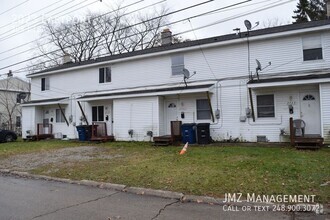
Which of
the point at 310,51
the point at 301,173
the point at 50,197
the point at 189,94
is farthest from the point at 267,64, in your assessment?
the point at 50,197

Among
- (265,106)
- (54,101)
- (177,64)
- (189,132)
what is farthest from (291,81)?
(54,101)

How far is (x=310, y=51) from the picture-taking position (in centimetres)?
1379

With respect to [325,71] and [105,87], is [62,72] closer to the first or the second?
[105,87]

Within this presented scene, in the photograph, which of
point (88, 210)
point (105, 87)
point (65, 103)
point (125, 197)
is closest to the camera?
point (88, 210)

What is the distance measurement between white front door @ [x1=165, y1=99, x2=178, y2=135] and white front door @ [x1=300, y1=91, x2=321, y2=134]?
678cm

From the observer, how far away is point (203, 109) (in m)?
16.1

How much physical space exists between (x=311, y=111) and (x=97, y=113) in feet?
44.9

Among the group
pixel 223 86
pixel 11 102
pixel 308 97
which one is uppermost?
pixel 11 102

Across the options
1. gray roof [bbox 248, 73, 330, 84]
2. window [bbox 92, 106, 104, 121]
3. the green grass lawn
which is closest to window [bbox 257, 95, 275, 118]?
gray roof [bbox 248, 73, 330, 84]

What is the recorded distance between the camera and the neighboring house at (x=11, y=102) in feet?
119

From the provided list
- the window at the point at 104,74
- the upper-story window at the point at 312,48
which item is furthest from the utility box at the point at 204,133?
the window at the point at 104,74

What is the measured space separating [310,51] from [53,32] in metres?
33.5

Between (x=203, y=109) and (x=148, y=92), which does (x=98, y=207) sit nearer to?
(x=203, y=109)

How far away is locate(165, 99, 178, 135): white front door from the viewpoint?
55.6ft
